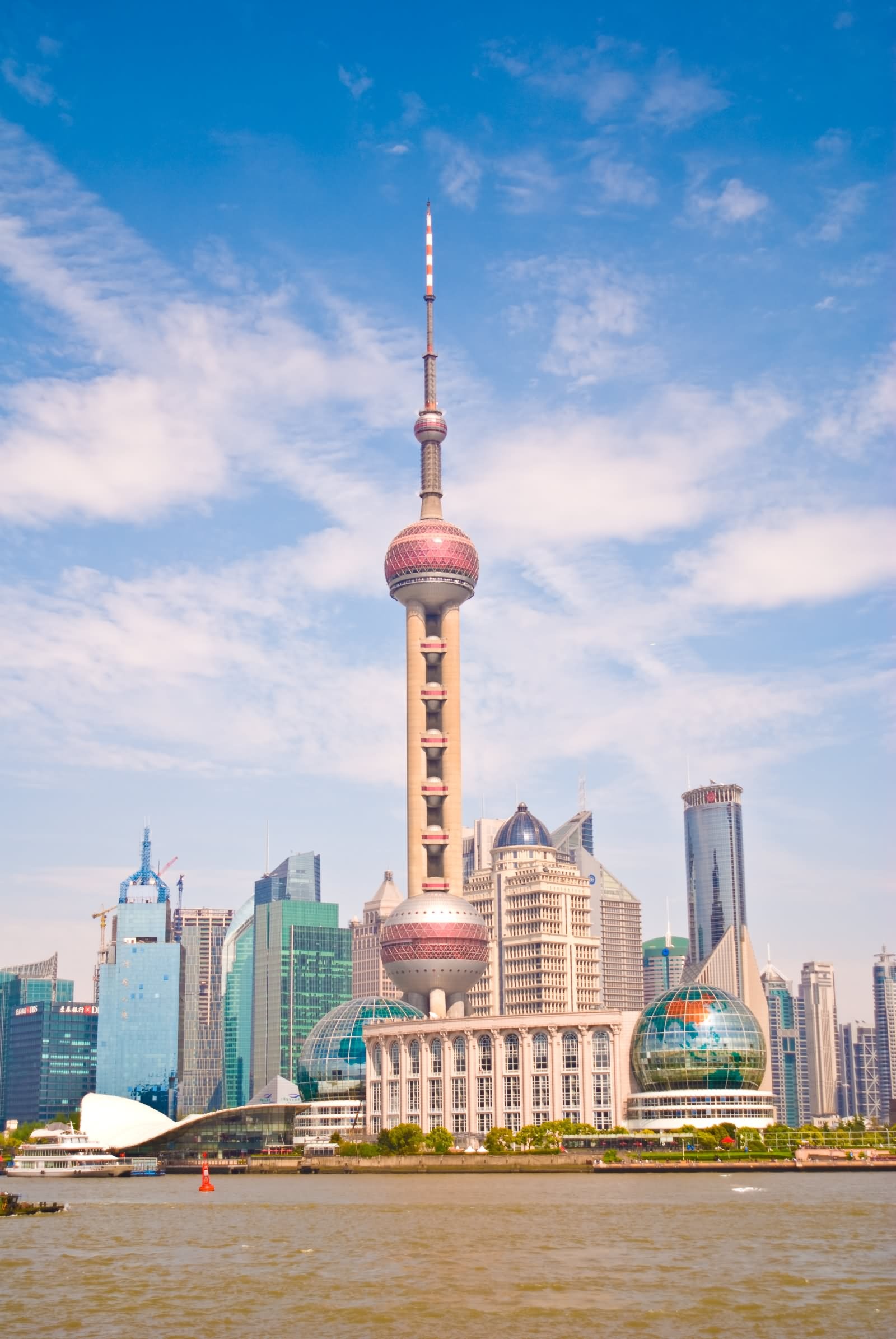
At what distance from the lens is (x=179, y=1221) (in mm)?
122562

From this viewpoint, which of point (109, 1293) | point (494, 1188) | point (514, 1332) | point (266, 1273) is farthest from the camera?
point (494, 1188)

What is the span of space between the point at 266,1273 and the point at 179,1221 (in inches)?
1603

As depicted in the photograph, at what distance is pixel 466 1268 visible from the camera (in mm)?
84438

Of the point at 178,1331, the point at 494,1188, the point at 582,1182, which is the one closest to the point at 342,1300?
the point at 178,1331

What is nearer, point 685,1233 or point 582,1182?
point 685,1233

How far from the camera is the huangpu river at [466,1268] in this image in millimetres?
67750

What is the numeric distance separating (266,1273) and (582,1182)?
88.4 meters

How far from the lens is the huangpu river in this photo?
67.8m

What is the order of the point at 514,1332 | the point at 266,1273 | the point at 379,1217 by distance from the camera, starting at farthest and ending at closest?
the point at 379,1217, the point at 266,1273, the point at 514,1332

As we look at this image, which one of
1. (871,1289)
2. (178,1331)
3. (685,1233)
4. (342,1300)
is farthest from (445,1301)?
(685,1233)

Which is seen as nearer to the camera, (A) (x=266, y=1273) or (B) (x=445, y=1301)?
(B) (x=445, y=1301)

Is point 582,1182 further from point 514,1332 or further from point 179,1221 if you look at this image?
point 514,1332

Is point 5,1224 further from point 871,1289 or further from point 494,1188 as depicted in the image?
point 871,1289

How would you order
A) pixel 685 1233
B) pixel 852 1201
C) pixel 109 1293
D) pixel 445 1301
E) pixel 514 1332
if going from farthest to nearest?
1. pixel 852 1201
2. pixel 685 1233
3. pixel 109 1293
4. pixel 445 1301
5. pixel 514 1332
